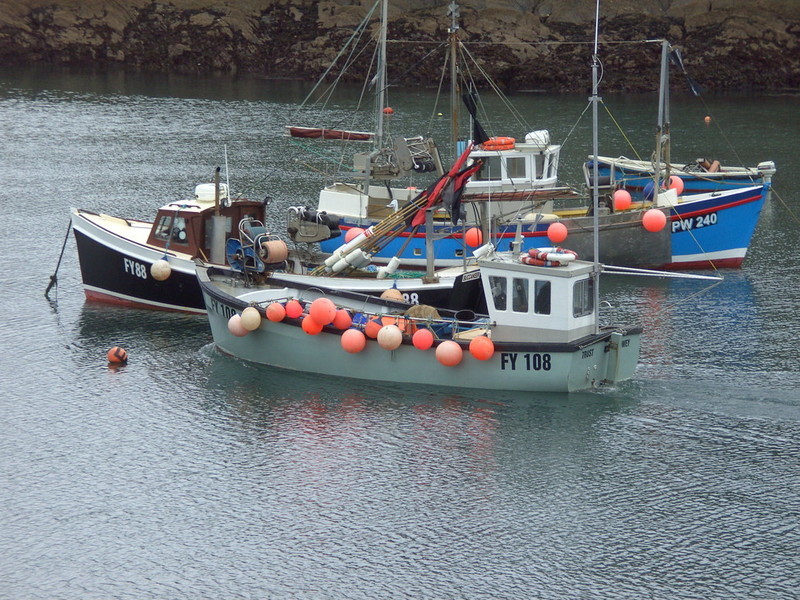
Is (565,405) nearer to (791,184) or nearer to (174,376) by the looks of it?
(174,376)

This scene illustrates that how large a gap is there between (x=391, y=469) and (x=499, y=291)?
13.8 ft

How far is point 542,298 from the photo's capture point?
75.9 ft

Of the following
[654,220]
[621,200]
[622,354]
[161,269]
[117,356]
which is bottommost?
[117,356]

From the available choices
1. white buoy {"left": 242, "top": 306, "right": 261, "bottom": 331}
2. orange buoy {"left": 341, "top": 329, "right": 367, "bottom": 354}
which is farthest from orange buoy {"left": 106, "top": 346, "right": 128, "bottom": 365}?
orange buoy {"left": 341, "top": 329, "right": 367, "bottom": 354}

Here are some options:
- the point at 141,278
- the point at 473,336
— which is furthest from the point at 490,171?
the point at 141,278

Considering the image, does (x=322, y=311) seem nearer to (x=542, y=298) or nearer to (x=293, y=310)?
(x=293, y=310)

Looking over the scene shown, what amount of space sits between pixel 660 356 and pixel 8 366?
14.4 metres

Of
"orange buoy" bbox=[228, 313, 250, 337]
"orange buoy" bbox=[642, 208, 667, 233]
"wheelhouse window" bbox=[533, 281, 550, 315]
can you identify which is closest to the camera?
"wheelhouse window" bbox=[533, 281, 550, 315]

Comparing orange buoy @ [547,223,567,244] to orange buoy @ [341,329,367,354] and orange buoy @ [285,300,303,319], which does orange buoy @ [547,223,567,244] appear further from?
orange buoy @ [285,300,303,319]

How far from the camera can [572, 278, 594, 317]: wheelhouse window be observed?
905 inches

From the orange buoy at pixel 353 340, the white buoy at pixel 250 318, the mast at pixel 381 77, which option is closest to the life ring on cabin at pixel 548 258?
the orange buoy at pixel 353 340

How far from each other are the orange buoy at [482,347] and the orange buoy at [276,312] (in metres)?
4.05

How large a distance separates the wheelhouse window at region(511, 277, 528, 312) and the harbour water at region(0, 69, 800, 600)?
6.23ft

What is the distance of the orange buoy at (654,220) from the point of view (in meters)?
32.3
